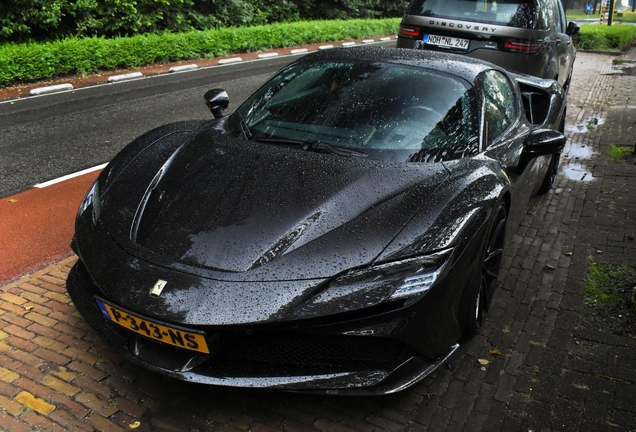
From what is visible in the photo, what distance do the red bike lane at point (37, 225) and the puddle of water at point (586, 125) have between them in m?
6.50

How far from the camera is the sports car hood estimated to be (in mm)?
2596

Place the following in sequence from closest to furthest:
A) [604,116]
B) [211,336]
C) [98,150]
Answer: [211,336]
[98,150]
[604,116]

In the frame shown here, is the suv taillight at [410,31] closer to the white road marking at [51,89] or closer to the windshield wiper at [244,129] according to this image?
the windshield wiper at [244,129]

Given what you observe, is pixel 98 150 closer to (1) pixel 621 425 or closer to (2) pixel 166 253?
(2) pixel 166 253

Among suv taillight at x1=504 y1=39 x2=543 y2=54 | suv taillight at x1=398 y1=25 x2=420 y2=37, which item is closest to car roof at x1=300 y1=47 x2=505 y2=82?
suv taillight at x1=504 y1=39 x2=543 y2=54

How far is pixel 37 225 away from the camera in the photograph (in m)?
4.71

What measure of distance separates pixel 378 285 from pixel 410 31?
260 inches

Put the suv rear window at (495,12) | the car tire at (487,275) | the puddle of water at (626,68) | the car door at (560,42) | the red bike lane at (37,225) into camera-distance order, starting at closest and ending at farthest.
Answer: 1. the car tire at (487,275)
2. the red bike lane at (37,225)
3. the suv rear window at (495,12)
4. the car door at (560,42)
5. the puddle of water at (626,68)

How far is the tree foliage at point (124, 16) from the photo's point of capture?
13406mm

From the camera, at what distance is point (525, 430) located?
267 centimetres

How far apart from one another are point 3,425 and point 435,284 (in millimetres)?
1960

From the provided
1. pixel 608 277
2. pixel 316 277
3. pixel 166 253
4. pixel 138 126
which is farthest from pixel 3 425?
pixel 138 126

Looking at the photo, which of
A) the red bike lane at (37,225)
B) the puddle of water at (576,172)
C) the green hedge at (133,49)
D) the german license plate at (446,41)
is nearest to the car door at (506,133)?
the puddle of water at (576,172)

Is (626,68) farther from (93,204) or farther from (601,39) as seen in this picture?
(93,204)
